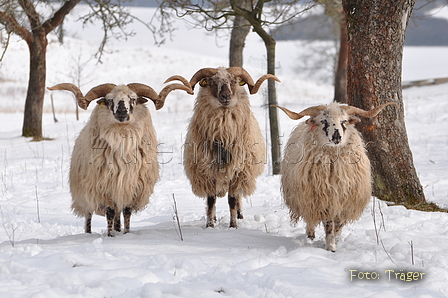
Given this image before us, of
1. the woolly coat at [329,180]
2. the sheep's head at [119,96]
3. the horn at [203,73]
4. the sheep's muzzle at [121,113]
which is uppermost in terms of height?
the horn at [203,73]

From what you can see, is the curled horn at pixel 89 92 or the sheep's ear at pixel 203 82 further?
the sheep's ear at pixel 203 82

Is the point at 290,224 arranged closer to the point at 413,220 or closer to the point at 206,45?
the point at 413,220

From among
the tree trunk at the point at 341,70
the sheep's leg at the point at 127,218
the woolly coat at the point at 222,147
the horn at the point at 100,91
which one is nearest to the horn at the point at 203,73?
the woolly coat at the point at 222,147

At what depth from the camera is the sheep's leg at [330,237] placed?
15.4 ft

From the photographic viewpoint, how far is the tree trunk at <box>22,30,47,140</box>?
45.7 ft

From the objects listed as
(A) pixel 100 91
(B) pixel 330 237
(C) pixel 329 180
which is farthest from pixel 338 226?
(A) pixel 100 91

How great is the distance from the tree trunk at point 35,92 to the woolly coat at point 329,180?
11256 mm

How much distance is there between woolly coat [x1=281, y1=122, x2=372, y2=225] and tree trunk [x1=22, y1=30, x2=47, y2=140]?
11.3 metres

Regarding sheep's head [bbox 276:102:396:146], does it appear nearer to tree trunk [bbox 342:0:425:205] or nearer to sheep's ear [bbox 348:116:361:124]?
sheep's ear [bbox 348:116:361:124]

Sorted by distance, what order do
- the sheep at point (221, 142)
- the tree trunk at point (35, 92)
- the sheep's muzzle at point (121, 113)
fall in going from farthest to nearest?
1. the tree trunk at point (35, 92)
2. the sheep at point (221, 142)
3. the sheep's muzzle at point (121, 113)

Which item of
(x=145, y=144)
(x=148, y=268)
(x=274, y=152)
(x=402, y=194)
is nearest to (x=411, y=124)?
(x=274, y=152)

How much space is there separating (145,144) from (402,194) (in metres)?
3.63

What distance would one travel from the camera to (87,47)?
46.7 metres

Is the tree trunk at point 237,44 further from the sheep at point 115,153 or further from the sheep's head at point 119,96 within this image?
the sheep at point 115,153
